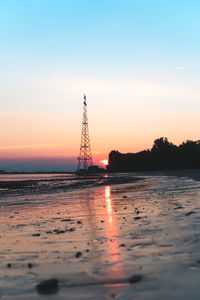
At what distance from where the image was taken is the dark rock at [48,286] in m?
4.88

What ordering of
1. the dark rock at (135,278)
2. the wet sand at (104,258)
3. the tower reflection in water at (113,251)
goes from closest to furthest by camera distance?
the wet sand at (104,258) < the dark rock at (135,278) < the tower reflection in water at (113,251)

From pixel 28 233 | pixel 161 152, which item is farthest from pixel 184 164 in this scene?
pixel 28 233

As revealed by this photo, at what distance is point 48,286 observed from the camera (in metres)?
5.08

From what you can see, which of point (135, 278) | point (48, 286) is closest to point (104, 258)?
point (135, 278)

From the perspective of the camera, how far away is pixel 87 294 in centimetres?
469

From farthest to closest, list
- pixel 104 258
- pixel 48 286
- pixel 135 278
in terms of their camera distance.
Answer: pixel 104 258, pixel 135 278, pixel 48 286

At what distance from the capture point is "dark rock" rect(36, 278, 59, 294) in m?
4.88

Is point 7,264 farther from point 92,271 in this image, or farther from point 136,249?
point 136,249

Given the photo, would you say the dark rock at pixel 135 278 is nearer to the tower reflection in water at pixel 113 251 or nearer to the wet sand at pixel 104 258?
the wet sand at pixel 104 258

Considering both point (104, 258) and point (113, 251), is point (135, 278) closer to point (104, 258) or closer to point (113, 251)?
point (104, 258)

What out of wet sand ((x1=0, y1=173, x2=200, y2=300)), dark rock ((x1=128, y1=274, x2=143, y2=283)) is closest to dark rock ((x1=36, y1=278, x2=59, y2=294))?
wet sand ((x1=0, y1=173, x2=200, y2=300))

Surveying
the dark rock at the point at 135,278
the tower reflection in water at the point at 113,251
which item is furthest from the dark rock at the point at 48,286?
the dark rock at the point at 135,278

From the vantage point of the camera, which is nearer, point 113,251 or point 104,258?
point 104,258

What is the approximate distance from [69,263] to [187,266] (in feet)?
7.67
